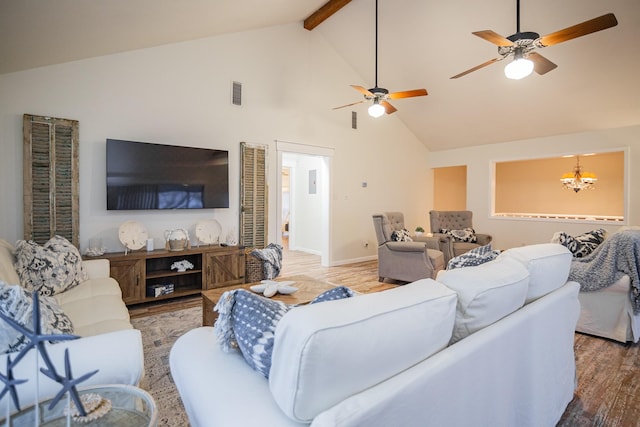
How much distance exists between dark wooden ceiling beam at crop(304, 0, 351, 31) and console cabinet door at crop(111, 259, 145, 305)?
438cm

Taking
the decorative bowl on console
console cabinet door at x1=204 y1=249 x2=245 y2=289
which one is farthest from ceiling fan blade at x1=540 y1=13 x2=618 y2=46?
the decorative bowl on console

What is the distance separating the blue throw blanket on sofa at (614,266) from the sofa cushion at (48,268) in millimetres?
4326

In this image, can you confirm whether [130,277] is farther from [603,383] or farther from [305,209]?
[305,209]

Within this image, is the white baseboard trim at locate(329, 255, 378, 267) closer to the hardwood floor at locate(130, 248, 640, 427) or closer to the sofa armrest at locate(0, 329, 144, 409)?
the hardwood floor at locate(130, 248, 640, 427)

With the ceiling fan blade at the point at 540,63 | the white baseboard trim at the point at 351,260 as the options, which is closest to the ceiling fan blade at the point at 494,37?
the ceiling fan blade at the point at 540,63

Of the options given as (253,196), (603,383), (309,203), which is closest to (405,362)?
(603,383)

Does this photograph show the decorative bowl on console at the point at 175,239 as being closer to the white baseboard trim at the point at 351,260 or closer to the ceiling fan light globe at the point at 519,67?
the white baseboard trim at the point at 351,260

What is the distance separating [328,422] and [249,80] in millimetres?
4951

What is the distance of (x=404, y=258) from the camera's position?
4.55 m

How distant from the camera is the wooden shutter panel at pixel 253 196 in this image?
4785mm

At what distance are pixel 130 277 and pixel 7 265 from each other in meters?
1.36

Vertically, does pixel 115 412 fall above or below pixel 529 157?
below

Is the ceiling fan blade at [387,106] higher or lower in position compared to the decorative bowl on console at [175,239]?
higher

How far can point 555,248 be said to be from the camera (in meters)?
1.82
